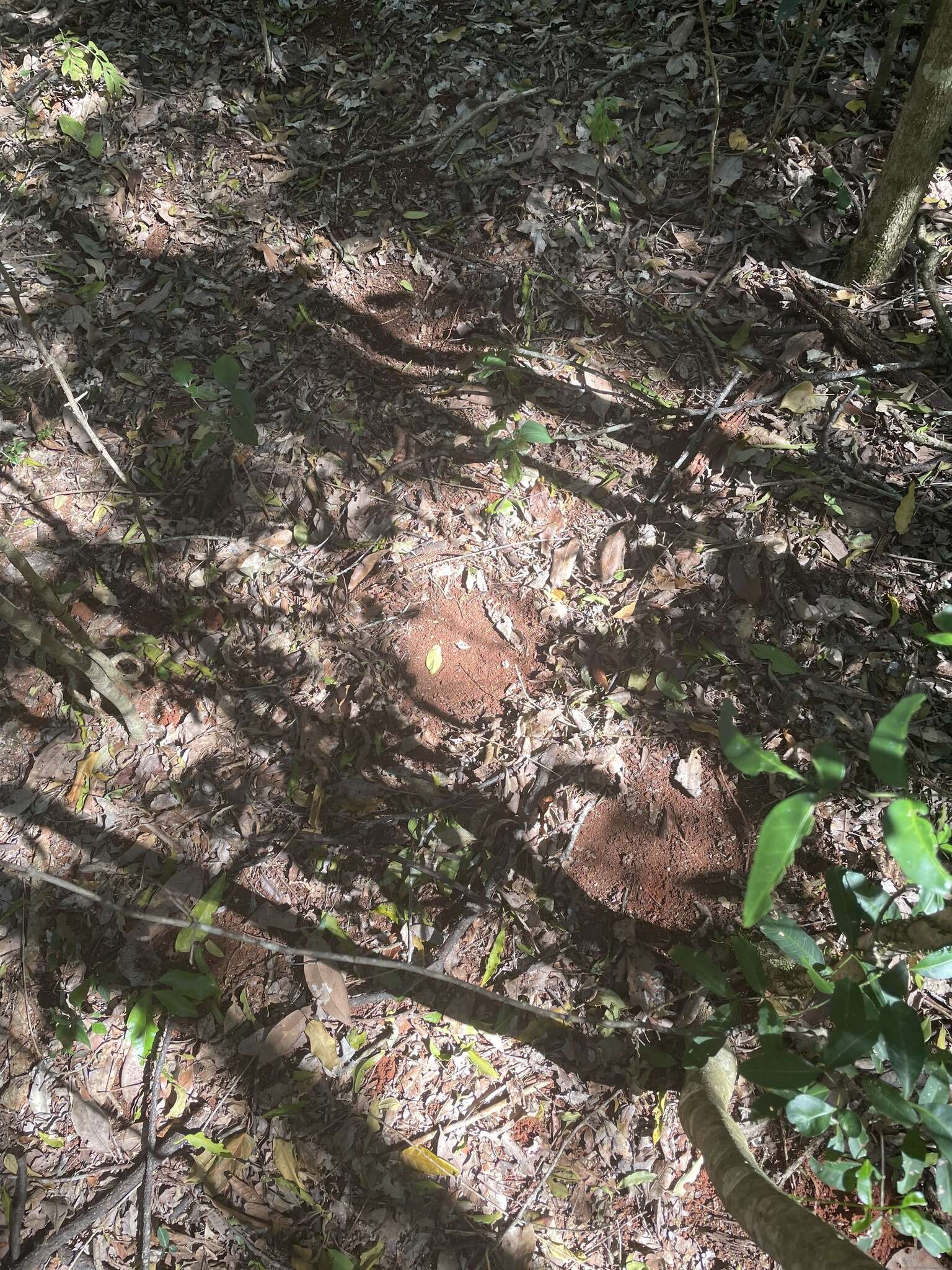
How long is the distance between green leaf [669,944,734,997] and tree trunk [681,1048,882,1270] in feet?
1.02

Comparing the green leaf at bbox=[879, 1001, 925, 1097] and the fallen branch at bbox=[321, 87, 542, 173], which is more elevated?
the fallen branch at bbox=[321, 87, 542, 173]

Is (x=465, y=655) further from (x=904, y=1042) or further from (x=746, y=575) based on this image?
(x=904, y=1042)

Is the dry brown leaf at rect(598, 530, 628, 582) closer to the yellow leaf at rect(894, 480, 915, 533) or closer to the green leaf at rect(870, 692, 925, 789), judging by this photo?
the yellow leaf at rect(894, 480, 915, 533)

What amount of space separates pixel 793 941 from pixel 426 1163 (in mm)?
1159

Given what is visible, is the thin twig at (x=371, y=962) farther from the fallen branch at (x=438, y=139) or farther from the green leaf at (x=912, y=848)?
the fallen branch at (x=438, y=139)

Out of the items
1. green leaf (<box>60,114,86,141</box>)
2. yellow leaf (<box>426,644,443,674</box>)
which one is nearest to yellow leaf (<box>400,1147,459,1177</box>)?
yellow leaf (<box>426,644,443,674</box>)

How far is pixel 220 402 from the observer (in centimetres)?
341

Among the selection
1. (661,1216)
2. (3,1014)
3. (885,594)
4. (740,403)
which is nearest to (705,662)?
(885,594)

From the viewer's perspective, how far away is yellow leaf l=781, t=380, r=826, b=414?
3.14m

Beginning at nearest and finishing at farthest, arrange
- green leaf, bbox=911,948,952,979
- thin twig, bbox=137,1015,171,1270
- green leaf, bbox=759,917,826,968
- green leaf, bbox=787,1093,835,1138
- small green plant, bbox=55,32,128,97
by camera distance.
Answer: green leaf, bbox=787,1093,835,1138, green leaf, bbox=911,948,952,979, green leaf, bbox=759,917,826,968, thin twig, bbox=137,1015,171,1270, small green plant, bbox=55,32,128,97

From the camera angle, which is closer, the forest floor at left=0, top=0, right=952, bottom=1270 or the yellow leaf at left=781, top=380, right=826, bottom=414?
the forest floor at left=0, top=0, right=952, bottom=1270

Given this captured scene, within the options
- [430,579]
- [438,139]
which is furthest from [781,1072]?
[438,139]

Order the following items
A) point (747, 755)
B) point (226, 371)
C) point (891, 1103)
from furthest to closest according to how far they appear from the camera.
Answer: point (226, 371)
point (891, 1103)
point (747, 755)

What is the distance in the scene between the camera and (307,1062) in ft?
7.57
